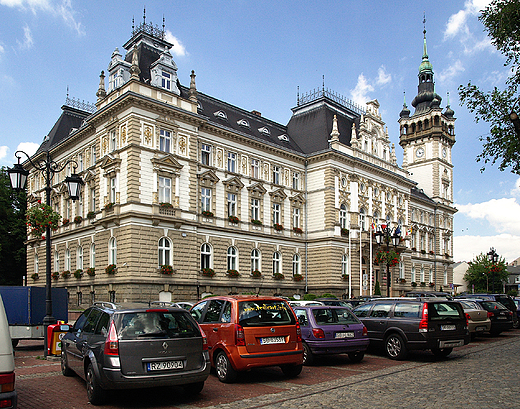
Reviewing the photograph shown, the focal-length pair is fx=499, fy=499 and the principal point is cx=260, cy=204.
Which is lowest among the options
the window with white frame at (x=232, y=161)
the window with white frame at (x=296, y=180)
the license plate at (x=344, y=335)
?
the license plate at (x=344, y=335)

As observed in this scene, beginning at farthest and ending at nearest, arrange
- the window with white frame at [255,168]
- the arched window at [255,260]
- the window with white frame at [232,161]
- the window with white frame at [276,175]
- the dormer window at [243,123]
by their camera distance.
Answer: the window with white frame at [276,175] < the dormer window at [243,123] < the window with white frame at [255,168] < the arched window at [255,260] < the window with white frame at [232,161]

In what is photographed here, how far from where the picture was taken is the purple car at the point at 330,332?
45.9 feet

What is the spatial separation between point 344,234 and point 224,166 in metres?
14.5

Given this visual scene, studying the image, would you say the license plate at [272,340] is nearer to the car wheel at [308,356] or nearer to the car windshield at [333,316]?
the car wheel at [308,356]

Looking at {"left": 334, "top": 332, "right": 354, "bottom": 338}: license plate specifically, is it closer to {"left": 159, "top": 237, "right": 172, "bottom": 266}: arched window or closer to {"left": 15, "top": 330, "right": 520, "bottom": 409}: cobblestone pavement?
{"left": 15, "top": 330, "right": 520, "bottom": 409}: cobblestone pavement

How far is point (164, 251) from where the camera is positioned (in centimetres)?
3488

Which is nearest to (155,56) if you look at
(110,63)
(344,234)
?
(110,63)

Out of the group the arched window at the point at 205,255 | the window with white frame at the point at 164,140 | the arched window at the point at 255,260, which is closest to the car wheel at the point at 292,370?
the window with white frame at the point at 164,140

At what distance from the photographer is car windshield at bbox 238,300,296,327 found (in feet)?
37.5

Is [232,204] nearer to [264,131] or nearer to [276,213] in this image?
[276,213]

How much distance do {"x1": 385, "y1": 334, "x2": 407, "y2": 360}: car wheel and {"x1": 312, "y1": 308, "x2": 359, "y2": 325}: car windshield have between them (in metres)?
1.64

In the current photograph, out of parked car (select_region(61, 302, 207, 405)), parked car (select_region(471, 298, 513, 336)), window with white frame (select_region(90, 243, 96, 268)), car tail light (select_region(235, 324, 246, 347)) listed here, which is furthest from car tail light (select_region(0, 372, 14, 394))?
window with white frame (select_region(90, 243, 96, 268))

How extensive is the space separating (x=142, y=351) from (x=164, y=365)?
1.59 feet

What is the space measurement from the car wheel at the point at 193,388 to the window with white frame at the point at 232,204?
3123 centimetres
